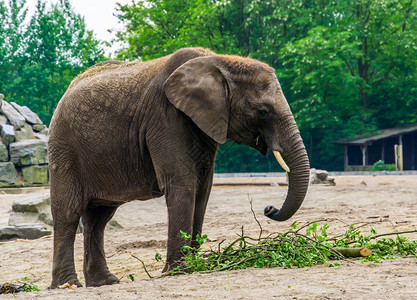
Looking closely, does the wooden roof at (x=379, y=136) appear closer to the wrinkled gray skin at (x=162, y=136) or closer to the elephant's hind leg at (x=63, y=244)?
the wrinkled gray skin at (x=162, y=136)

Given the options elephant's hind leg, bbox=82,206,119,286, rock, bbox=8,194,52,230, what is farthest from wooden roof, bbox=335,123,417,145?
elephant's hind leg, bbox=82,206,119,286

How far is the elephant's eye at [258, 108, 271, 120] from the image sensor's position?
6441mm

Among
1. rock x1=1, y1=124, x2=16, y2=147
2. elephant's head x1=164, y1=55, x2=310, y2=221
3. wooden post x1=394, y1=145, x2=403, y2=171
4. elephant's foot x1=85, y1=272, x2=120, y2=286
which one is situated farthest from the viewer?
wooden post x1=394, y1=145, x2=403, y2=171

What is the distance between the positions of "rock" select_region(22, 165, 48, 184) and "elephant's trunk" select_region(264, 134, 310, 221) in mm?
20211

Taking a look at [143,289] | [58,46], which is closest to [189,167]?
[143,289]

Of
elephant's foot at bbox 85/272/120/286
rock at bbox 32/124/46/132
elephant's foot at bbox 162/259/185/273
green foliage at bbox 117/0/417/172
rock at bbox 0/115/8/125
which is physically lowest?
elephant's foot at bbox 85/272/120/286

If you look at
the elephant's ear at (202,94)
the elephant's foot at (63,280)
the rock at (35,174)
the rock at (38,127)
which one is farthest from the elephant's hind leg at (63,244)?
the rock at (38,127)

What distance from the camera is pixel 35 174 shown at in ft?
82.9

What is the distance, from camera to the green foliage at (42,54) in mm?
48656

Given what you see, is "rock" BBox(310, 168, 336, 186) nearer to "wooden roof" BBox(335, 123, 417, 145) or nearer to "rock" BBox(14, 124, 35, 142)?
"rock" BBox(14, 124, 35, 142)

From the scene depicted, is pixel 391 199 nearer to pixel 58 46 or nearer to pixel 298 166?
pixel 298 166

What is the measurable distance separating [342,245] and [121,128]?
Result: 2.55 m

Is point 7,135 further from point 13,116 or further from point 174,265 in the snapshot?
point 174,265

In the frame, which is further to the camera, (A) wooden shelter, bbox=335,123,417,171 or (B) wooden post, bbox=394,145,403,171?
(A) wooden shelter, bbox=335,123,417,171
